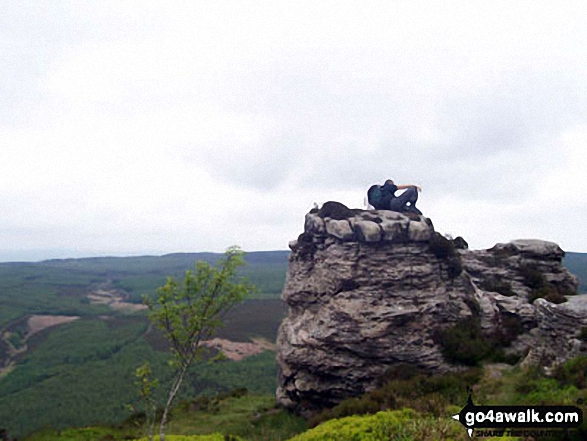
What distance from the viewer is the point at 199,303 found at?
18.0 meters

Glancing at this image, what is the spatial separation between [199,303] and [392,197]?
2049 centimetres

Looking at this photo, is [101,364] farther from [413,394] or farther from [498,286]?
[498,286]

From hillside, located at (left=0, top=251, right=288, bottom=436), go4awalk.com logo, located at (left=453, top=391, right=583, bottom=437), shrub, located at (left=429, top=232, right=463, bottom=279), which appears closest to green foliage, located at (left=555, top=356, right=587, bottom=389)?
go4awalk.com logo, located at (left=453, top=391, right=583, bottom=437)

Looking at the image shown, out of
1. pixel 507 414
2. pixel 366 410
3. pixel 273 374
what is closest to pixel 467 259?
pixel 366 410

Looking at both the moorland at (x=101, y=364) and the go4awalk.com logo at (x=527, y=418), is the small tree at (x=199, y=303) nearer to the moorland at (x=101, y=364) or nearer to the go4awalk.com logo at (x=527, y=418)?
the moorland at (x=101, y=364)

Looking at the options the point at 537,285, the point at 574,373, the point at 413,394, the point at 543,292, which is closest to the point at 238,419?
the point at 413,394

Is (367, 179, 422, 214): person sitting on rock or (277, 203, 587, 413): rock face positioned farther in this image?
(367, 179, 422, 214): person sitting on rock

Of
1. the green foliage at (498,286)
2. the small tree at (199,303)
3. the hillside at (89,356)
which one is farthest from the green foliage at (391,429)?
the green foliage at (498,286)

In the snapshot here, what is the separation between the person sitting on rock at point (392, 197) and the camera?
33.5 meters

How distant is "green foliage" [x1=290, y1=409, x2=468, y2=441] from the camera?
12.7m

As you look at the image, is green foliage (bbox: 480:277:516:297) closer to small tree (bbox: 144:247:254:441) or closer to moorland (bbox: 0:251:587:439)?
moorland (bbox: 0:251:587:439)

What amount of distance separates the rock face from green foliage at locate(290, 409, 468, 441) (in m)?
11.1

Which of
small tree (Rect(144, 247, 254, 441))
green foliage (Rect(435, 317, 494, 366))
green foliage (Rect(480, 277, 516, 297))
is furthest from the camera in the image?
green foliage (Rect(480, 277, 516, 297))

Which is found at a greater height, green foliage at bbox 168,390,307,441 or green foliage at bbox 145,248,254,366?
green foliage at bbox 145,248,254,366
